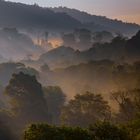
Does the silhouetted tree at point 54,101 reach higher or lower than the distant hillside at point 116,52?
lower

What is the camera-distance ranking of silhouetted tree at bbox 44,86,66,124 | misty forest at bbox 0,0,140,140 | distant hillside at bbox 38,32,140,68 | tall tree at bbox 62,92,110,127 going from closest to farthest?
1. misty forest at bbox 0,0,140,140
2. tall tree at bbox 62,92,110,127
3. silhouetted tree at bbox 44,86,66,124
4. distant hillside at bbox 38,32,140,68

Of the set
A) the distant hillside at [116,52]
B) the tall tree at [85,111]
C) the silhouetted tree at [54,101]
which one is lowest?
the tall tree at [85,111]

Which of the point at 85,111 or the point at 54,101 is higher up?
the point at 54,101

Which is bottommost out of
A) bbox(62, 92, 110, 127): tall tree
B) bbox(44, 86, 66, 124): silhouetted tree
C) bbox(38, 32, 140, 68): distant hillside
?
bbox(62, 92, 110, 127): tall tree

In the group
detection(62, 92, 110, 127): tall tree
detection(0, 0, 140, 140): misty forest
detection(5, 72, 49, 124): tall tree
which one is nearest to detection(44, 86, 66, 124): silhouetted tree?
detection(0, 0, 140, 140): misty forest

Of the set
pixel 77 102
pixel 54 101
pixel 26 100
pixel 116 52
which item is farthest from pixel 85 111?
pixel 116 52

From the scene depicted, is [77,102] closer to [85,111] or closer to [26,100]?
[85,111]

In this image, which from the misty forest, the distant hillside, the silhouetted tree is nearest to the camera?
the misty forest

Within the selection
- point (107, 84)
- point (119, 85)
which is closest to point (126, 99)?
point (119, 85)

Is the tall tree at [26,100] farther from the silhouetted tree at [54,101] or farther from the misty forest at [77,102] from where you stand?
the silhouetted tree at [54,101]

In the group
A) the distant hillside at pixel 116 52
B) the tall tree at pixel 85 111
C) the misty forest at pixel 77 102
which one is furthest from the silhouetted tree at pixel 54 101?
the distant hillside at pixel 116 52

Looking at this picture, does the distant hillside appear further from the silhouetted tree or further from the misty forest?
the silhouetted tree

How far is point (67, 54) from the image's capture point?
192m

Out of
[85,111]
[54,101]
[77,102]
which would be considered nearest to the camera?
[85,111]
